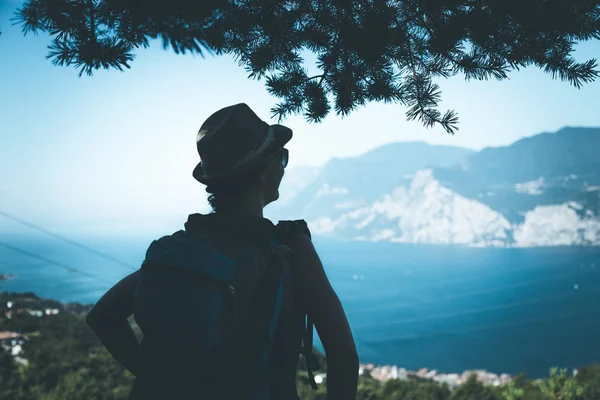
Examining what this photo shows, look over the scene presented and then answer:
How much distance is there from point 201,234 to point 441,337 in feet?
339

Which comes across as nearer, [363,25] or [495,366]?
[363,25]

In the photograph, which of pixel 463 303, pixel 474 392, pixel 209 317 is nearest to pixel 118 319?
pixel 209 317

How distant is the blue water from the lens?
8225 cm

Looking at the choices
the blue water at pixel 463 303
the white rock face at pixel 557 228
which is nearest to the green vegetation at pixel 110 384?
the blue water at pixel 463 303

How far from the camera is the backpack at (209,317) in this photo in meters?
1.20

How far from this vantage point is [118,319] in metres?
1.59

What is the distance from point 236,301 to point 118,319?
66 cm

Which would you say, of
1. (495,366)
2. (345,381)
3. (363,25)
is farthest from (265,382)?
(495,366)

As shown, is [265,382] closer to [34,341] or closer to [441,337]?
[34,341]

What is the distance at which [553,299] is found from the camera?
10681cm

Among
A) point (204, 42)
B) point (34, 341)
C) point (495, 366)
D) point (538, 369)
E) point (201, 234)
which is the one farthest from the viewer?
point (495, 366)

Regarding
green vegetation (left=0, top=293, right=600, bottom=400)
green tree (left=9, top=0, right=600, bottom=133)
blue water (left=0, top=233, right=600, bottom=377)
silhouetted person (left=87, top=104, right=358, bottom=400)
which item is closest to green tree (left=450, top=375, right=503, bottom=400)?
green vegetation (left=0, top=293, right=600, bottom=400)

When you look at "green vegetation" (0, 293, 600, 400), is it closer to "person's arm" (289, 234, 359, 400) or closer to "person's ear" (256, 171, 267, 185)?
"person's arm" (289, 234, 359, 400)

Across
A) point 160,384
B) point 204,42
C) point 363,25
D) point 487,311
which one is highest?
point 363,25
